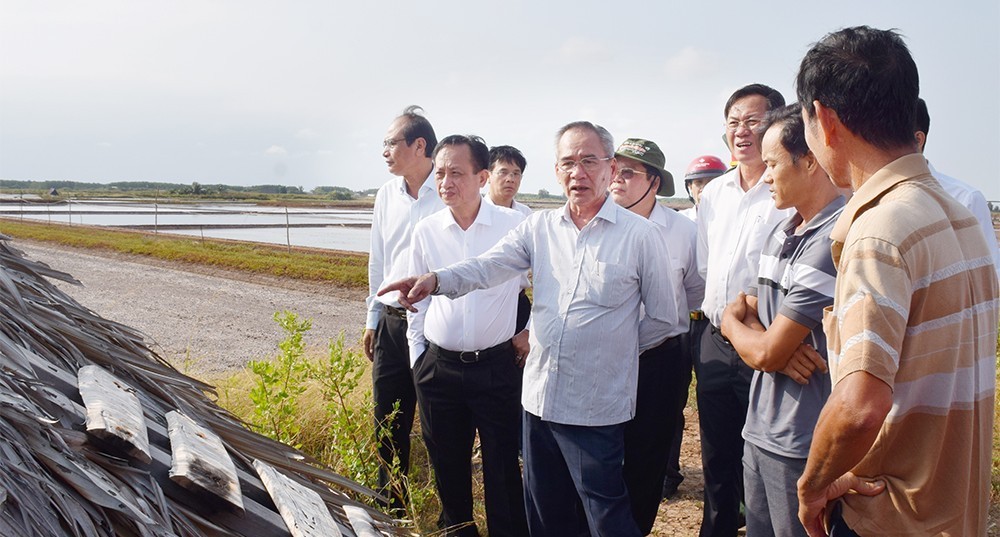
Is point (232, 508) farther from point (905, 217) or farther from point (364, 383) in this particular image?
point (364, 383)

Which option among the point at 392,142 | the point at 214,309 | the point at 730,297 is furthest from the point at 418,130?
the point at 214,309

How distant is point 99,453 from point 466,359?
2.13 meters

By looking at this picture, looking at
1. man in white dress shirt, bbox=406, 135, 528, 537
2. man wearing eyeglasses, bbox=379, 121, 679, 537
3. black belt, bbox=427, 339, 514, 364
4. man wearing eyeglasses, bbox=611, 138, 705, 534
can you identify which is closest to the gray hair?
man wearing eyeglasses, bbox=379, 121, 679, 537

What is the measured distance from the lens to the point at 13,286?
6.44 ft

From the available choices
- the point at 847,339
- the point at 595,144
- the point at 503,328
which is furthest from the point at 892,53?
the point at 503,328

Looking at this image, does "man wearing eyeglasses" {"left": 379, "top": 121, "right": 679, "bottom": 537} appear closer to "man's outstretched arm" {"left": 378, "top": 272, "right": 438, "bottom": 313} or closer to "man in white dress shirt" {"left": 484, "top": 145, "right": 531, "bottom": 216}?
"man's outstretched arm" {"left": 378, "top": 272, "right": 438, "bottom": 313}

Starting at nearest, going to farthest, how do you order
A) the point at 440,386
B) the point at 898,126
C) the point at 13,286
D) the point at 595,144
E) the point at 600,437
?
the point at 898,126, the point at 13,286, the point at 600,437, the point at 595,144, the point at 440,386

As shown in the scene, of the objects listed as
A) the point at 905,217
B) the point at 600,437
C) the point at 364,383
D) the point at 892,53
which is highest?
the point at 892,53

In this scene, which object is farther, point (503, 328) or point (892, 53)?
point (503, 328)

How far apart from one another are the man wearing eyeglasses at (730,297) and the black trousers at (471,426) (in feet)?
2.98

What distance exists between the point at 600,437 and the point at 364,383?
3.21 metres

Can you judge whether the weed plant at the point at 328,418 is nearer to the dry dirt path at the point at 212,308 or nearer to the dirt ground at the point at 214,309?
the dirt ground at the point at 214,309

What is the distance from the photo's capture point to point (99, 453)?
1523mm

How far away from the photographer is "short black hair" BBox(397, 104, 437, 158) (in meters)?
4.33
